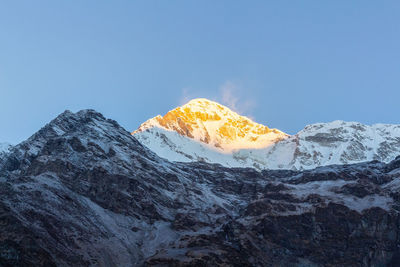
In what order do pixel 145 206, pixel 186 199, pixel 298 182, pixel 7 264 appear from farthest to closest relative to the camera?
1. pixel 298 182
2. pixel 186 199
3. pixel 145 206
4. pixel 7 264

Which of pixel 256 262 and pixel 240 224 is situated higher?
pixel 240 224

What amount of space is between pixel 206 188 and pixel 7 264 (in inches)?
4166

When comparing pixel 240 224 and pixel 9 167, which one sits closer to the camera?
pixel 240 224

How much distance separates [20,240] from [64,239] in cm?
1153

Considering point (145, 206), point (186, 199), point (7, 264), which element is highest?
point (186, 199)

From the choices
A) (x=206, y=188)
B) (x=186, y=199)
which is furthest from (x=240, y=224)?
(x=206, y=188)

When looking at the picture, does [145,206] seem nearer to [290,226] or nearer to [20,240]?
[290,226]

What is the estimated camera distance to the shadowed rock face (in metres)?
106

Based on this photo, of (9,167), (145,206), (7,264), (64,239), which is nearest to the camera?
(7,264)

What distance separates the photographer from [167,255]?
361 feet

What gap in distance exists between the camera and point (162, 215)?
472 feet

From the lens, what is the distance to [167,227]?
13650cm

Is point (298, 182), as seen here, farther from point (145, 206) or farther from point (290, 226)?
point (145, 206)

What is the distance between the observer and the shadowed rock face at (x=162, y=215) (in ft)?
349
